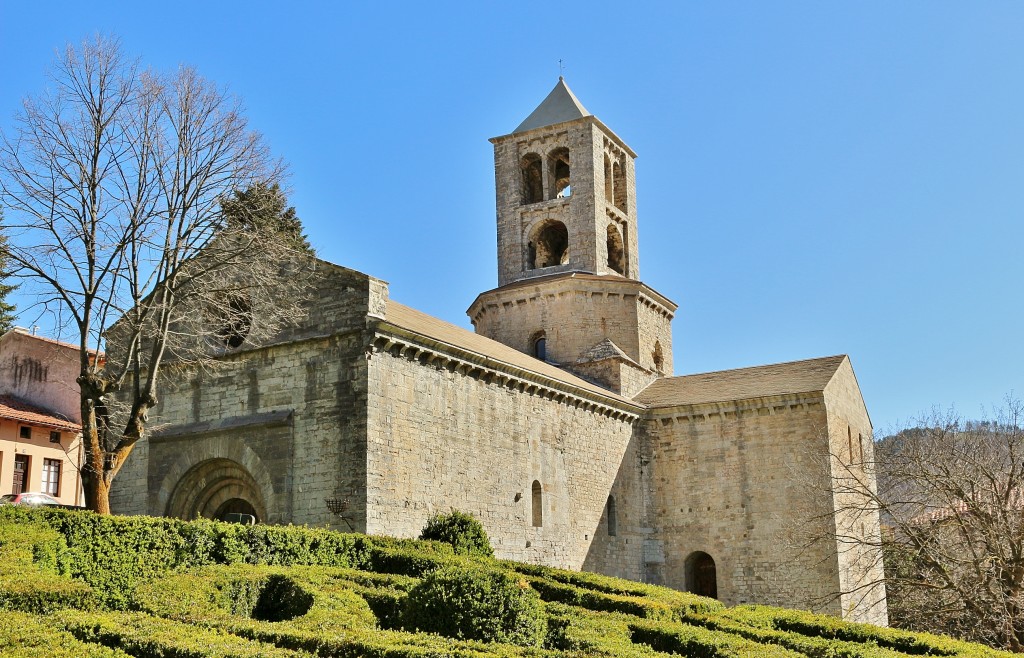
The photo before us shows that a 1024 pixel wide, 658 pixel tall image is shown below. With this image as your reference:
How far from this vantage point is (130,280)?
1719 centimetres

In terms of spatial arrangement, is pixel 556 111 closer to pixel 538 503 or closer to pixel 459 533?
pixel 538 503

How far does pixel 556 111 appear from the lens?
34875mm

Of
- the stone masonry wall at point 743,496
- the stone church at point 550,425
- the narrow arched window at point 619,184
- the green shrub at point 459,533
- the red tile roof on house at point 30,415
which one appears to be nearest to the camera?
the green shrub at point 459,533

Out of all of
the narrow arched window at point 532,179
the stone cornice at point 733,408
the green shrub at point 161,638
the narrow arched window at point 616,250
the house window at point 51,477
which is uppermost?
the narrow arched window at point 532,179

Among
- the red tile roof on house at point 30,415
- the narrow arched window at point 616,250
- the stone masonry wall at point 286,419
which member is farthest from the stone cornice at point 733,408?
Result: the red tile roof on house at point 30,415

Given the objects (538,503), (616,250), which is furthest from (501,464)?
(616,250)

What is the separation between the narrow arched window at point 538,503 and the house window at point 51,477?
16.0m

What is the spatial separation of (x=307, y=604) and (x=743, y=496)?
1691cm

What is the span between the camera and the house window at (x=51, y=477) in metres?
30.0

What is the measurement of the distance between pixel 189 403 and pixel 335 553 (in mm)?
7213

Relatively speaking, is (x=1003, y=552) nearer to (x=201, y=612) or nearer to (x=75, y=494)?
(x=201, y=612)

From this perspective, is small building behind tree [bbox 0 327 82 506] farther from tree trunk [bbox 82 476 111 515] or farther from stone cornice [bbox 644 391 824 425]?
stone cornice [bbox 644 391 824 425]

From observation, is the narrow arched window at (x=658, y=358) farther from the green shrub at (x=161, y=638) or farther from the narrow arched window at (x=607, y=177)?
the green shrub at (x=161, y=638)

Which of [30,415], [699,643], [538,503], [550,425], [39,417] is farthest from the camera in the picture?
[39,417]
